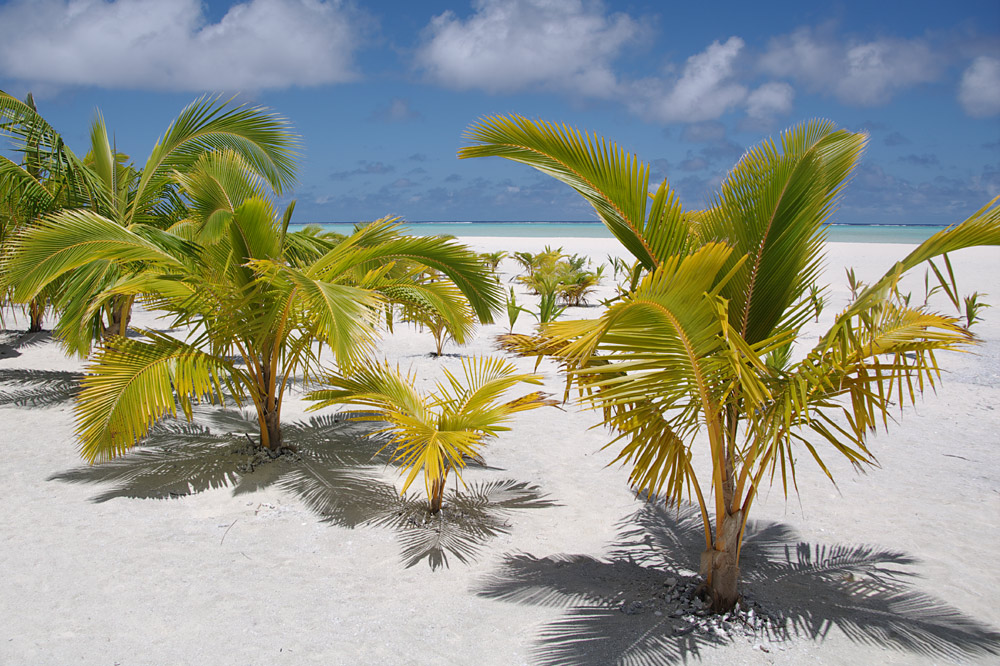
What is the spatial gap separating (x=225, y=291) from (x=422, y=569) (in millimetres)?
2378

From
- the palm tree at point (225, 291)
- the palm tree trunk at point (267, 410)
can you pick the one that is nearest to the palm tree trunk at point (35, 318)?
the palm tree at point (225, 291)

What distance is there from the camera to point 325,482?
4.40 metres

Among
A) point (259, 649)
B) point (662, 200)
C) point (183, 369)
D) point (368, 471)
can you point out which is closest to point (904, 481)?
point (662, 200)

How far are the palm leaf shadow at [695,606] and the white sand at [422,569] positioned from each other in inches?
0.5

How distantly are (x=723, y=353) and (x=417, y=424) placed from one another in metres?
1.87

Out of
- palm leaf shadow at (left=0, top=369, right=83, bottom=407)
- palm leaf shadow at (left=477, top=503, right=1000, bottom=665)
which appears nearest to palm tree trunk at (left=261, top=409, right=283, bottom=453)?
palm leaf shadow at (left=477, top=503, right=1000, bottom=665)

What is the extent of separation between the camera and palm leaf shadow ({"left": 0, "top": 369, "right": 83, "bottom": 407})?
616 centimetres

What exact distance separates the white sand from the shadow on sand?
27mm

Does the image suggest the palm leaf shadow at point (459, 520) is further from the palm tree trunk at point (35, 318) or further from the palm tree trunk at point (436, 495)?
the palm tree trunk at point (35, 318)

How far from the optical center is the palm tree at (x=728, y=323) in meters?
2.21

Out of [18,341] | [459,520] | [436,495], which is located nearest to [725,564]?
[459,520]

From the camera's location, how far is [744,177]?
292 centimetres

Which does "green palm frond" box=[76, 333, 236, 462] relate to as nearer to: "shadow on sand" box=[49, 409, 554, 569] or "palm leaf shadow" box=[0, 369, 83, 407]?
"shadow on sand" box=[49, 409, 554, 569]

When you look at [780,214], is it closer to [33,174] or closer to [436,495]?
[436,495]
